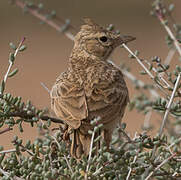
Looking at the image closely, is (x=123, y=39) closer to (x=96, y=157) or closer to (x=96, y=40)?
(x=96, y=40)

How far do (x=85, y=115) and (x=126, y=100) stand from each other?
531 millimetres

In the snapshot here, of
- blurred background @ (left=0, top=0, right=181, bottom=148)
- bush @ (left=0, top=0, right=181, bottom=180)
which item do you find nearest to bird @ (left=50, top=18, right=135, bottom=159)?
bush @ (left=0, top=0, right=181, bottom=180)

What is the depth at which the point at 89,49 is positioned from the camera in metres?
4.01

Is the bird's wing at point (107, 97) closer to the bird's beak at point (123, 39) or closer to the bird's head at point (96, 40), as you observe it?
the bird's beak at point (123, 39)

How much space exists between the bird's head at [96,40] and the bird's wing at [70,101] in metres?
0.62

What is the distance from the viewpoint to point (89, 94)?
309 centimetres

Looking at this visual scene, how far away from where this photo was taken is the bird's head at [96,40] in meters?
3.90

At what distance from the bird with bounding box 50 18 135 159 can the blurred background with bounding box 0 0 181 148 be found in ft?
19.4

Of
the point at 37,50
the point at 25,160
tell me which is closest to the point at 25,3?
the point at 25,160

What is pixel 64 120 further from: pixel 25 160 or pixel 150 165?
pixel 150 165

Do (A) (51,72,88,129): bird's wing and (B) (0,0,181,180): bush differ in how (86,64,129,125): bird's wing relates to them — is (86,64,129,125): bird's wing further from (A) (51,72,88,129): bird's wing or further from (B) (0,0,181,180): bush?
(B) (0,0,181,180): bush

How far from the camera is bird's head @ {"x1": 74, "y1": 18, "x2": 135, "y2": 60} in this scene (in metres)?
3.90

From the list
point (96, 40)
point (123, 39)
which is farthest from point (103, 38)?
point (123, 39)

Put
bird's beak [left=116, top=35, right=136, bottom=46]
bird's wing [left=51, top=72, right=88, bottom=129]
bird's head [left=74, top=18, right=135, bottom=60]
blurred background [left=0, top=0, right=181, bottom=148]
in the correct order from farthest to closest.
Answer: blurred background [left=0, top=0, right=181, bottom=148], bird's head [left=74, top=18, right=135, bottom=60], bird's beak [left=116, top=35, right=136, bottom=46], bird's wing [left=51, top=72, right=88, bottom=129]
